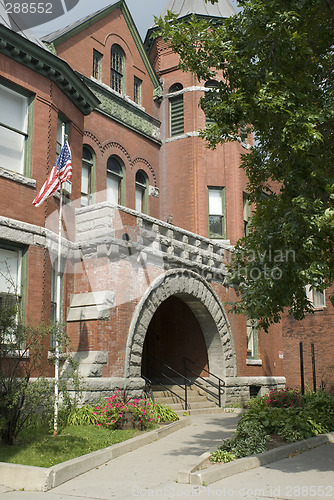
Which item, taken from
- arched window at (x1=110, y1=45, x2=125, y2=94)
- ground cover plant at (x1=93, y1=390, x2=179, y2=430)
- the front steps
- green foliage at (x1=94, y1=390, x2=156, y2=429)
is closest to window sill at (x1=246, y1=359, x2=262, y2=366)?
the front steps

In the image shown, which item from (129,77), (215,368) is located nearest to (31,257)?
(215,368)

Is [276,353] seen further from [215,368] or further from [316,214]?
[316,214]

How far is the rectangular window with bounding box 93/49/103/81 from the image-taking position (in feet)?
63.4

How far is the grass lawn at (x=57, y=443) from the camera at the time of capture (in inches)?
346

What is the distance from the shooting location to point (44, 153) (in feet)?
44.4

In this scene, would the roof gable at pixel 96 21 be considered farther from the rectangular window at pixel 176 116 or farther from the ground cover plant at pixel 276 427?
the ground cover plant at pixel 276 427

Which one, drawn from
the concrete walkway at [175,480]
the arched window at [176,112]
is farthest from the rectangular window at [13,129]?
the arched window at [176,112]

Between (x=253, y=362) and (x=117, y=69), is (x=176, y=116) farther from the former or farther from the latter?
(x=253, y=362)

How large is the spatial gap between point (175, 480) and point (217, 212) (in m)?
14.0

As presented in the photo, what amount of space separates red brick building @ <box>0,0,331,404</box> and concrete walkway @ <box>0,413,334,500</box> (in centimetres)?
324

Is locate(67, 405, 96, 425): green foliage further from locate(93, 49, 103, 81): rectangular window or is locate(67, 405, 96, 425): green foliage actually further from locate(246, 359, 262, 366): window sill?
locate(93, 49, 103, 81): rectangular window

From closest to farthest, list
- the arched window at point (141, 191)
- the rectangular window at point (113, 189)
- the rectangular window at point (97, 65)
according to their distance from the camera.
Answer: the rectangular window at point (113, 189) → the rectangular window at point (97, 65) → the arched window at point (141, 191)

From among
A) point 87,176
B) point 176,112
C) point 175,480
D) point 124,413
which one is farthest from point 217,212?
point 175,480

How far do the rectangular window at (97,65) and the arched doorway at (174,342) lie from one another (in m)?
8.24
